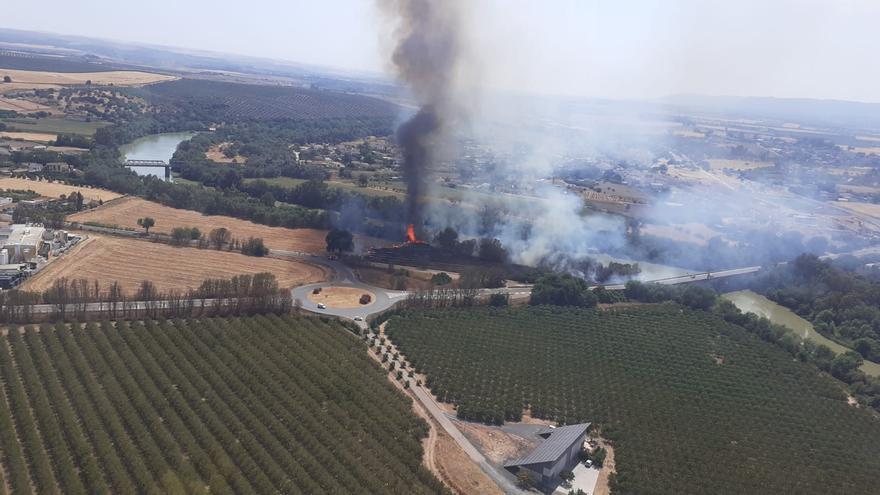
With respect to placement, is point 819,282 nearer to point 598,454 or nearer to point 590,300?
point 590,300

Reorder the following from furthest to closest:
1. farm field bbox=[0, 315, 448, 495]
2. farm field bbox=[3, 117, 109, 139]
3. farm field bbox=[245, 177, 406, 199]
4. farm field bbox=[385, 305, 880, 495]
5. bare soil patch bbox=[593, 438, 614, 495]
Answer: farm field bbox=[3, 117, 109, 139] → farm field bbox=[245, 177, 406, 199] → farm field bbox=[385, 305, 880, 495] → bare soil patch bbox=[593, 438, 614, 495] → farm field bbox=[0, 315, 448, 495]

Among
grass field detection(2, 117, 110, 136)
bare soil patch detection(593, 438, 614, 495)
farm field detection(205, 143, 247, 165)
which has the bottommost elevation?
bare soil patch detection(593, 438, 614, 495)

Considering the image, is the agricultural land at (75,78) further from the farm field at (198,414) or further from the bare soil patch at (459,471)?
the bare soil patch at (459,471)

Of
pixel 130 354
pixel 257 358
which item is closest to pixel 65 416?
pixel 130 354

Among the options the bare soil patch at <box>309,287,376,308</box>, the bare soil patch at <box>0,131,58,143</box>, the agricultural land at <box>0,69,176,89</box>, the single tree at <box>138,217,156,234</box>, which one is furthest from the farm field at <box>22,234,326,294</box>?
the agricultural land at <box>0,69,176,89</box>

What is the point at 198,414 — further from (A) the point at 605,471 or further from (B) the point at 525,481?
(A) the point at 605,471

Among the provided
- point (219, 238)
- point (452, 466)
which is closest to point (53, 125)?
point (219, 238)

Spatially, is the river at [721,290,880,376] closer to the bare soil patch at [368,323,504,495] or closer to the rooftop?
the rooftop
